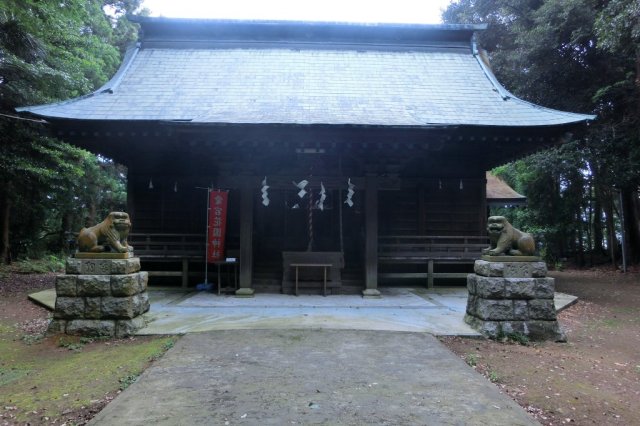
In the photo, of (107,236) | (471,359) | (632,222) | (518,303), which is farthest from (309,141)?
(632,222)

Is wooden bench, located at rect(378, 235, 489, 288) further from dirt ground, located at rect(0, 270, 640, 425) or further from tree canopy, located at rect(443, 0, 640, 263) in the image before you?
tree canopy, located at rect(443, 0, 640, 263)

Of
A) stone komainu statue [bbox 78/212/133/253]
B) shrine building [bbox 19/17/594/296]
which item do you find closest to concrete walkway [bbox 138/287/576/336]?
shrine building [bbox 19/17/594/296]

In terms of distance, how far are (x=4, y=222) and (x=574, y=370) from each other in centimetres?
1614

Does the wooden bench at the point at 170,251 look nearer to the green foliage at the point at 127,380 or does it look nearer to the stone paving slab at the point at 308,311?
the stone paving slab at the point at 308,311

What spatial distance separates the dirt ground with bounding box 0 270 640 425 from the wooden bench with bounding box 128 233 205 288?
8.10 feet

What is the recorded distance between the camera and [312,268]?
30.4ft

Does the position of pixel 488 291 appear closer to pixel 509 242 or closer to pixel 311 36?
pixel 509 242

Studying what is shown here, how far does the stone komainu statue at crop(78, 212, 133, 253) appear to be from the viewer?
225 inches

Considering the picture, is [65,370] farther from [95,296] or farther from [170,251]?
[170,251]

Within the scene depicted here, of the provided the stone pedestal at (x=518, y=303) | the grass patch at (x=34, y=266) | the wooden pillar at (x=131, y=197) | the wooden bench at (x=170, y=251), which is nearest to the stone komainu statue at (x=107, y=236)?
the wooden bench at (x=170, y=251)

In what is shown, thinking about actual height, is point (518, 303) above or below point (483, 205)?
below

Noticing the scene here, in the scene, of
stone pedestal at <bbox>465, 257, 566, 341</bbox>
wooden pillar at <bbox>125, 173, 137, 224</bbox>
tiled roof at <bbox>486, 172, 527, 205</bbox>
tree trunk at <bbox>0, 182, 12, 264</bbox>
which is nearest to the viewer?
stone pedestal at <bbox>465, 257, 566, 341</bbox>

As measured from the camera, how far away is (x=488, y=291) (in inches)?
225

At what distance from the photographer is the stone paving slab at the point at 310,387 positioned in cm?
313
